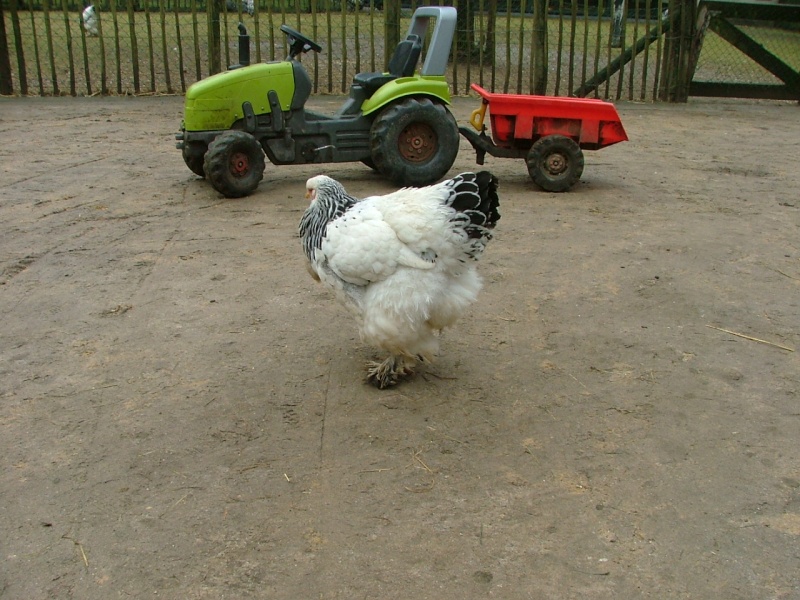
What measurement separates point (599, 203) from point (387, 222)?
3.81 meters

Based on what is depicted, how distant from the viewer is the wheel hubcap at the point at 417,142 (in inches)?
296

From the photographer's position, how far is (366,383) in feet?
13.7

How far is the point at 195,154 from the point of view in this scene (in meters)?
7.27

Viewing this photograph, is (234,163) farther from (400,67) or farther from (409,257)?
(409,257)

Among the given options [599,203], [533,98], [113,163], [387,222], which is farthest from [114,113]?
[387,222]

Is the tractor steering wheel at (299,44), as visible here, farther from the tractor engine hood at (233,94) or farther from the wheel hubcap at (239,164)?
the wheel hubcap at (239,164)

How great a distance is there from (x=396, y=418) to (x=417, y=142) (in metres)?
4.22

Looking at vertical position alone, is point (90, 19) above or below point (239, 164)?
above

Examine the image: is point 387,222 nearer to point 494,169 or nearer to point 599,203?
point 599,203

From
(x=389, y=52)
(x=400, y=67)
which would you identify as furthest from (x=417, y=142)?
(x=389, y=52)

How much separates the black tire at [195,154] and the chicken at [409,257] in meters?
3.61

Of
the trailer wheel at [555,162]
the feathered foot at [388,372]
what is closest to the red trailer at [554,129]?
the trailer wheel at [555,162]

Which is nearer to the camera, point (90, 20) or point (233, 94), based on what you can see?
point (233, 94)

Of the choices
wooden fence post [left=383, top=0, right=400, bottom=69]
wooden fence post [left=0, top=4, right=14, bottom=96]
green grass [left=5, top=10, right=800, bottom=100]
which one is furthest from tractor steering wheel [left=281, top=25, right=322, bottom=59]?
wooden fence post [left=0, top=4, right=14, bottom=96]
